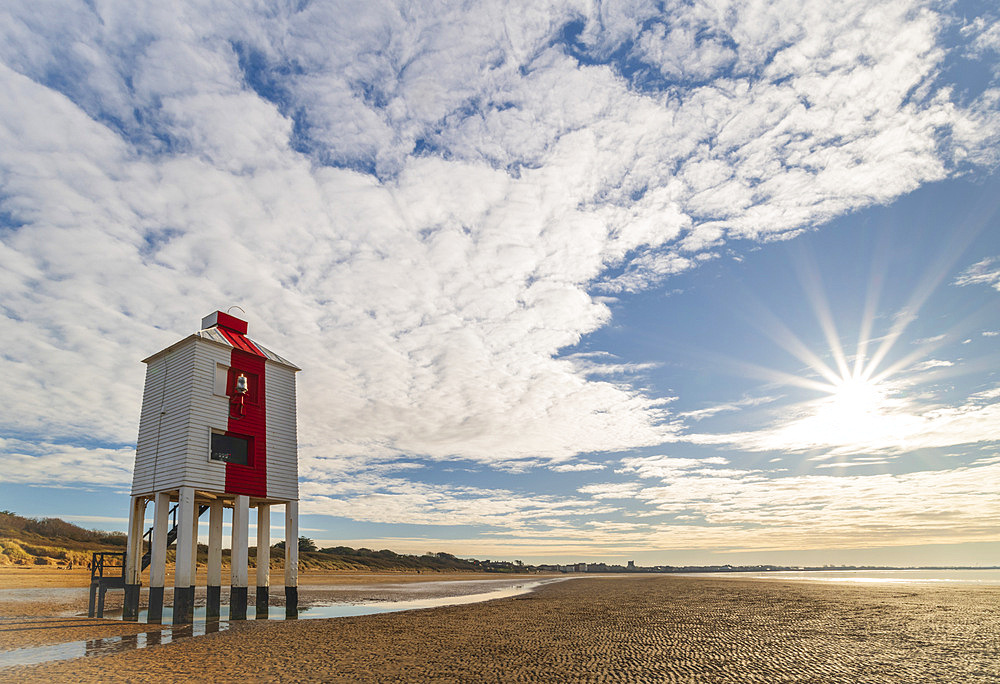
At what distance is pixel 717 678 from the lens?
12.1 meters

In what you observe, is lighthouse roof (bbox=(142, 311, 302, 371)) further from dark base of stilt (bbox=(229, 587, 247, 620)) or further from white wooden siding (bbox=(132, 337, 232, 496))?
dark base of stilt (bbox=(229, 587, 247, 620))

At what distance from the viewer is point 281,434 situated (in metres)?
24.9

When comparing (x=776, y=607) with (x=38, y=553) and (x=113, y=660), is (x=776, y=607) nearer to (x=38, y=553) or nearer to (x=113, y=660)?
(x=113, y=660)

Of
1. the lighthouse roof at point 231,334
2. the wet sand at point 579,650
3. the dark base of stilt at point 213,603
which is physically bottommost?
the wet sand at point 579,650

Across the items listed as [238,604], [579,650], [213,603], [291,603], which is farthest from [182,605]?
[579,650]

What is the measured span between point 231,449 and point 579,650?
16.2 metres

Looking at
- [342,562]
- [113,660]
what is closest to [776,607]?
[113,660]

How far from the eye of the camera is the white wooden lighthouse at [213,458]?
21625 millimetres

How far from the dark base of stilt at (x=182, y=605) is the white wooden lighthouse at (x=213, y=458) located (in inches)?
1.4

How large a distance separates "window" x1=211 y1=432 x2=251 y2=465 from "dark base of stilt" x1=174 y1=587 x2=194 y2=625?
4.92 metres

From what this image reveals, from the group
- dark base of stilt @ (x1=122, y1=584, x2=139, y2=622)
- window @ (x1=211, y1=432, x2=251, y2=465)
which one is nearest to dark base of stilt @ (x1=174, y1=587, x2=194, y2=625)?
dark base of stilt @ (x1=122, y1=584, x2=139, y2=622)

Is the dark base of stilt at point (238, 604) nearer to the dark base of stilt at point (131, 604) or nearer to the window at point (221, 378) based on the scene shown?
the dark base of stilt at point (131, 604)

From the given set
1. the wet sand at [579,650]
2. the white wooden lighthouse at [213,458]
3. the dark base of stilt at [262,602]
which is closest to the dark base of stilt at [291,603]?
the white wooden lighthouse at [213,458]

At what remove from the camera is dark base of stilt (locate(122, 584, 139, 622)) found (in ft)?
73.4
